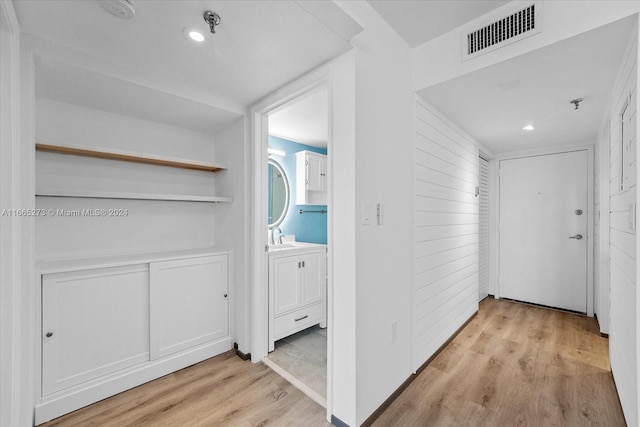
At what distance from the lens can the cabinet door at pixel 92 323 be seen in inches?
66.4

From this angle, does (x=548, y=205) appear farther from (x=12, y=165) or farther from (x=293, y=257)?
Result: (x=12, y=165)

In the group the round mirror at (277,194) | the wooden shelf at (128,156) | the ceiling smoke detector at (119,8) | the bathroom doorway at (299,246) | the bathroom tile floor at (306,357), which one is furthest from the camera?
the round mirror at (277,194)

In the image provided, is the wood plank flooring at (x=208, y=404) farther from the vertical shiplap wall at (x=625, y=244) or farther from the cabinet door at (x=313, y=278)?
the vertical shiplap wall at (x=625, y=244)

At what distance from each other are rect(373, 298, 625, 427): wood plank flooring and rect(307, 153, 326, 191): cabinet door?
91.7 inches

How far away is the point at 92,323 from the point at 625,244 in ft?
11.0

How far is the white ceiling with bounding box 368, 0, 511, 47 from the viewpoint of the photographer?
5.28ft

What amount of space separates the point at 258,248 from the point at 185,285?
66cm

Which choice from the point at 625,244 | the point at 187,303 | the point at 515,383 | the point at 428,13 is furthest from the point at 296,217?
the point at 625,244

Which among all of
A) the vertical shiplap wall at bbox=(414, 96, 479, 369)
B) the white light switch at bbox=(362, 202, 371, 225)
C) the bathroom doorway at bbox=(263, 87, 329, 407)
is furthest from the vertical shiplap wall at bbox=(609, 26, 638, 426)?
the bathroom doorway at bbox=(263, 87, 329, 407)

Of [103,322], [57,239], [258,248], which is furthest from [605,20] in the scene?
[57,239]

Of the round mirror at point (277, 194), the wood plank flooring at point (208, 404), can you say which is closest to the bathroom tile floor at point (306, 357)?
the wood plank flooring at point (208, 404)

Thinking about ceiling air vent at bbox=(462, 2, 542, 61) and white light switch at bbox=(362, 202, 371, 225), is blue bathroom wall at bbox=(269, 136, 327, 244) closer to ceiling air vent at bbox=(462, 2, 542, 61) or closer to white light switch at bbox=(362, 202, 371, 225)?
white light switch at bbox=(362, 202, 371, 225)

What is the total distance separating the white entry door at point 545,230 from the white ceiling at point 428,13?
9.38 ft

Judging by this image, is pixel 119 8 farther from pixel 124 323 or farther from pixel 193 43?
pixel 124 323
